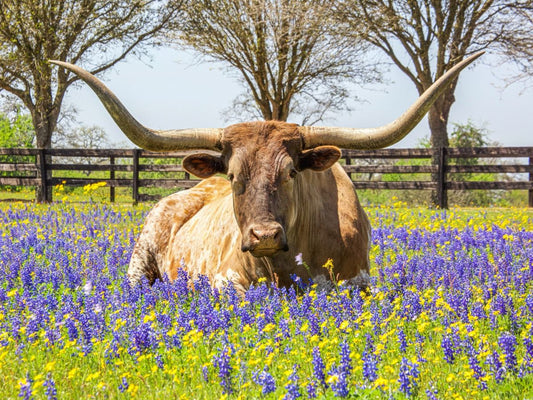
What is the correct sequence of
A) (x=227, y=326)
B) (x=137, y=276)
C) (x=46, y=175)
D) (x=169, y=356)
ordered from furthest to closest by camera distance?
(x=46, y=175), (x=137, y=276), (x=227, y=326), (x=169, y=356)

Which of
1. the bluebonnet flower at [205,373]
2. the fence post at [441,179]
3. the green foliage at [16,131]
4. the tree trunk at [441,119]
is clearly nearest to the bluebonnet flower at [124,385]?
the bluebonnet flower at [205,373]

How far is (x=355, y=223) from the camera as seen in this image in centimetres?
575

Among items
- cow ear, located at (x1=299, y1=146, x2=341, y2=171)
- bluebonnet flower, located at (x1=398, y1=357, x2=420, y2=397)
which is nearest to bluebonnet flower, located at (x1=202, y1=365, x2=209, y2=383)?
bluebonnet flower, located at (x1=398, y1=357, x2=420, y2=397)

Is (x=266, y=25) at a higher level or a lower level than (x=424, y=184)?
higher

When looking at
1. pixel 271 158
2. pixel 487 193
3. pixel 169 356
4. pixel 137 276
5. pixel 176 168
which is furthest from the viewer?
pixel 487 193

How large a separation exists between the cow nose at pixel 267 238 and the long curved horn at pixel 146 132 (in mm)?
1220

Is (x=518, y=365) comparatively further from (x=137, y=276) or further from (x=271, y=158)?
(x=137, y=276)

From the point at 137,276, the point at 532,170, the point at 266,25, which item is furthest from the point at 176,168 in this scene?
the point at 137,276

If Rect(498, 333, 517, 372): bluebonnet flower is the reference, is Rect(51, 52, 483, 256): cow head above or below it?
above

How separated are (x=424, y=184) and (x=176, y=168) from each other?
836 cm

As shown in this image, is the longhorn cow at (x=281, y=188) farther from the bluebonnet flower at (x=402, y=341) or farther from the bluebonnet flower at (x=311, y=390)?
the bluebonnet flower at (x=311, y=390)

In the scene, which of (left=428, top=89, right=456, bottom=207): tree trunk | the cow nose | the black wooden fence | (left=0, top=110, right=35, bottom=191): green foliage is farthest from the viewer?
(left=0, top=110, right=35, bottom=191): green foliage

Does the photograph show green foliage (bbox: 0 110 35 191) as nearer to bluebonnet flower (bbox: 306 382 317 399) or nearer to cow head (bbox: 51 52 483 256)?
cow head (bbox: 51 52 483 256)

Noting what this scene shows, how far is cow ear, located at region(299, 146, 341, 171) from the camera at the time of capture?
5.29m
